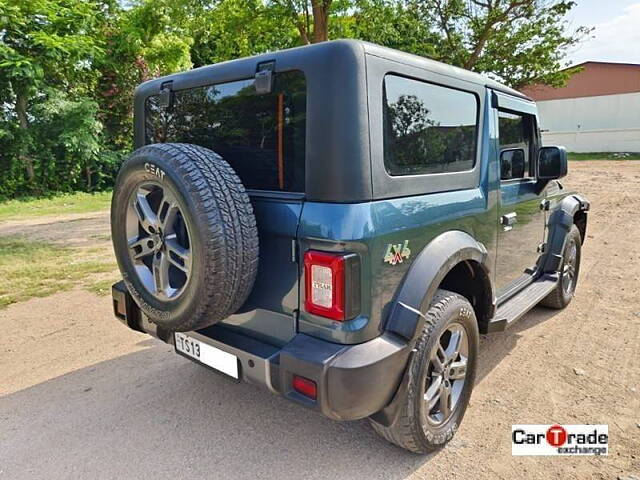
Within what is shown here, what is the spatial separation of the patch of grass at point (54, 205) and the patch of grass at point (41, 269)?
14.6ft

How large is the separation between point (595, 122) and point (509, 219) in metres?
29.2

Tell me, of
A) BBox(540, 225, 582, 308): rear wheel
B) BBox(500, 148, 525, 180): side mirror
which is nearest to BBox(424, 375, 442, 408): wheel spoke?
BBox(500, 148, 525, 180): side mirror

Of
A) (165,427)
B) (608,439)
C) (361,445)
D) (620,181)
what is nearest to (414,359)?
(361,445)

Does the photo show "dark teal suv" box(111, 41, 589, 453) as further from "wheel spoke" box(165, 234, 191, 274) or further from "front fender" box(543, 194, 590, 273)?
"front fender" box(543, 194, 590, 273)

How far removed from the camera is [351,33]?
10164 millimetres

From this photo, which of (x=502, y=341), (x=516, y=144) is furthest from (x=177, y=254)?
(x=502, y=341)

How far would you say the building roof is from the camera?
89.4ft

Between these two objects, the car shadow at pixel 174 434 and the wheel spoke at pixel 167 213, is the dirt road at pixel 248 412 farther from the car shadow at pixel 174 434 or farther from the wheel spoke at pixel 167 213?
the wheel spoke at pixel 167 213

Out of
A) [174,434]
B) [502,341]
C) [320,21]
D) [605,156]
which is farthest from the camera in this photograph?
[605,156]

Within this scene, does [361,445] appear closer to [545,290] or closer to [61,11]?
[545,290]

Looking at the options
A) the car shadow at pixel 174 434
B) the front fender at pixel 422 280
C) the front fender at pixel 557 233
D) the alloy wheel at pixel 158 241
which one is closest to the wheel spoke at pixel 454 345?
the front fender at pixel 422 280

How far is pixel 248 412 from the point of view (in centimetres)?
263

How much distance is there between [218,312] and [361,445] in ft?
3.60

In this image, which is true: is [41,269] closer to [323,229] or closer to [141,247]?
[141,247]
